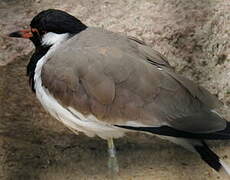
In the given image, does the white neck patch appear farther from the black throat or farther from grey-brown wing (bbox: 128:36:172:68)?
grey-brown wing (bbox: 128:36:172:68)

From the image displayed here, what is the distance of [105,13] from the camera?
333 cm

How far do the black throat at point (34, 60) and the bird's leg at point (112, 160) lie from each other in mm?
391

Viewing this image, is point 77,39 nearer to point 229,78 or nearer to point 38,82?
point 38,82

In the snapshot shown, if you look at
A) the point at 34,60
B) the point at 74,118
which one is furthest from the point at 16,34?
the point at 74,118

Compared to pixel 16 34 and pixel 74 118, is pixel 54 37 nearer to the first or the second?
pixel 16 34

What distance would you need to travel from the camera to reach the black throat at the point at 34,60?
292cm

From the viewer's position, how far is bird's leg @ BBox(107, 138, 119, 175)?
9.56 feet

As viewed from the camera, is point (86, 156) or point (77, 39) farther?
point (86, 156)

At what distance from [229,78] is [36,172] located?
37.8 inches

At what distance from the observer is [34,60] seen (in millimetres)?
2957

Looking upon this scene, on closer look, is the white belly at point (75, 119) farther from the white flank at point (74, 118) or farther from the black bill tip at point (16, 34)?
the black bill tip at point (16, 34)

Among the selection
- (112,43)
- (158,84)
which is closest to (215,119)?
(158,84)

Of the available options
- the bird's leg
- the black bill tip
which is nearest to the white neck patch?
the black bill tip

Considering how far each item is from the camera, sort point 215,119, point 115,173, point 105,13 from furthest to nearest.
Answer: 1. point 105,13
2. point 115,173
3. point 215,119
